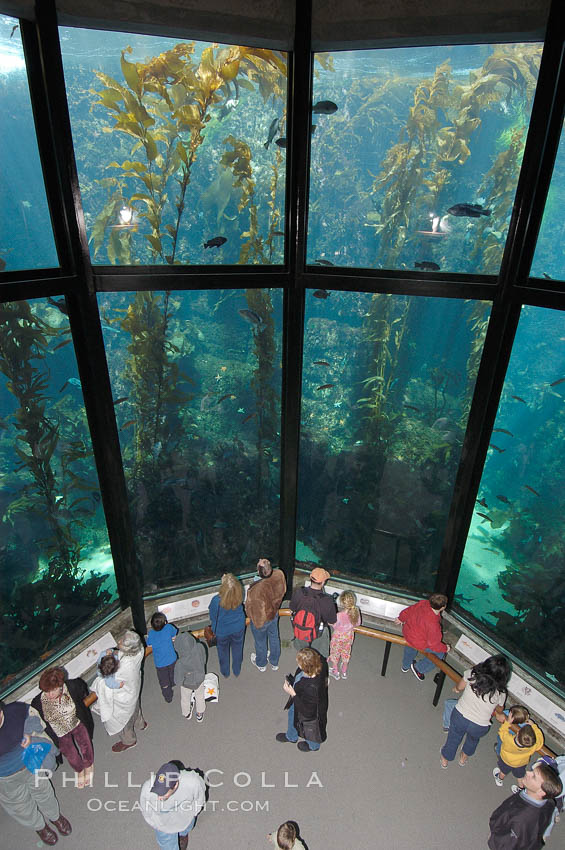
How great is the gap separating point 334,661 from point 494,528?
2239 mm

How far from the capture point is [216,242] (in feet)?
15.2

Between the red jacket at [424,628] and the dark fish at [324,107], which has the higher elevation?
the dark fish at [324,107]

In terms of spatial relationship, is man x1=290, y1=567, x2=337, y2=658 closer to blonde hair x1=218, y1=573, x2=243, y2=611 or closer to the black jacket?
blonde hair x1=218, y1=573, x2=243, y2=611

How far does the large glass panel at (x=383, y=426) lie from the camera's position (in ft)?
15.9

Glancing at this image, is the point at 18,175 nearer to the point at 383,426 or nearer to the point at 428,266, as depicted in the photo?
the point at 428,266

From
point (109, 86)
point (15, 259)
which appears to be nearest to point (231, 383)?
point (15, 259)

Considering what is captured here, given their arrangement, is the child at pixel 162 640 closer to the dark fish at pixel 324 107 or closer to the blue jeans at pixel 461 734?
the blue jeans at pixel 461 734

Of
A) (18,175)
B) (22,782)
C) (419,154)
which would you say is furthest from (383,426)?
(22,782)

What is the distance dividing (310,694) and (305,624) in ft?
2.94

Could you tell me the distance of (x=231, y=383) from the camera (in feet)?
17.2

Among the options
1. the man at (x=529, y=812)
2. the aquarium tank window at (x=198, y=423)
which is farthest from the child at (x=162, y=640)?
the man at (x=529, y=812)

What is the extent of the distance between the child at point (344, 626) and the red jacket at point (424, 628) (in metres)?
0.53

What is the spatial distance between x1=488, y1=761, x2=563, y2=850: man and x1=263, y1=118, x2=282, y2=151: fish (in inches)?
215

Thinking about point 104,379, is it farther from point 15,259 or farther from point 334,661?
point 334,661
